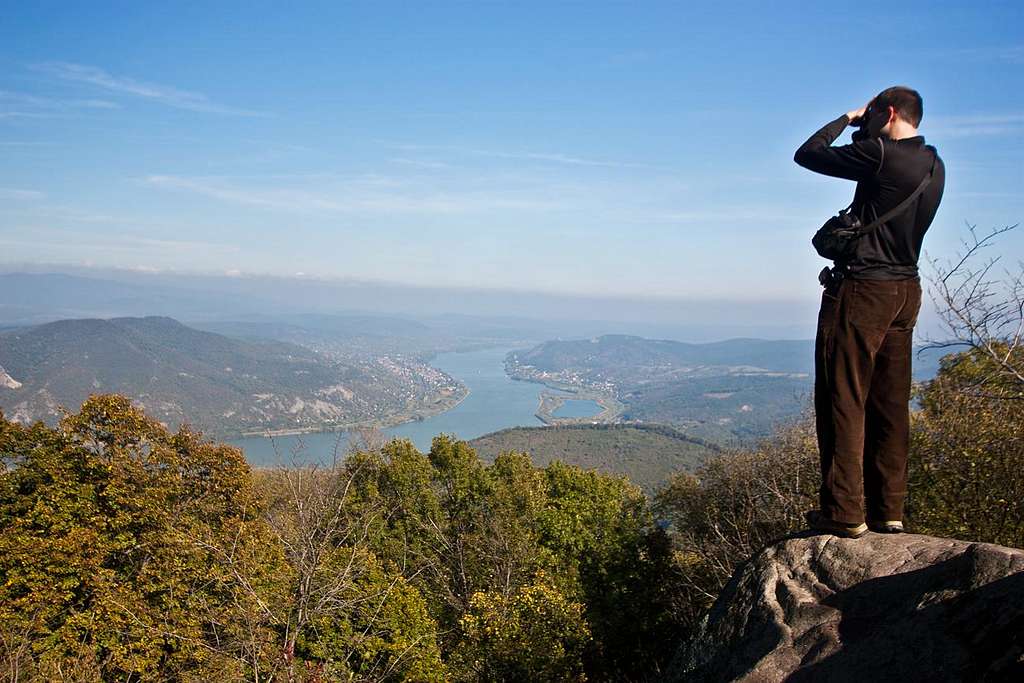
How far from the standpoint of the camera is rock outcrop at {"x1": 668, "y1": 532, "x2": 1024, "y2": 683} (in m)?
3.17

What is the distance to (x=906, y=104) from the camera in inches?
165

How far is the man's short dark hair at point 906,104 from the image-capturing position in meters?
4.20

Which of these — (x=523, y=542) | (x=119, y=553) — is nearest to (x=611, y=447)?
(x=523, y=542)

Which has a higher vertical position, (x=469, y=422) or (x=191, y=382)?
(x=191, y=382)

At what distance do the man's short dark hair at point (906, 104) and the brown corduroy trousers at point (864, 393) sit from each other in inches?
46.6

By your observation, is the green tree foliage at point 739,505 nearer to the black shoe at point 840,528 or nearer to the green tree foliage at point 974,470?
the green tree foliage at point 974,470

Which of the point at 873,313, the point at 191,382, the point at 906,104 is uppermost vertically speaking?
the point at 906,104

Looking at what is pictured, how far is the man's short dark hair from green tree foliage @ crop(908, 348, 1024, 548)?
5523 mm

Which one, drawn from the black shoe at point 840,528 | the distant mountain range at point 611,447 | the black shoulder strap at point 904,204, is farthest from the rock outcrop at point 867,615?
the distant mountain range at point 611,447

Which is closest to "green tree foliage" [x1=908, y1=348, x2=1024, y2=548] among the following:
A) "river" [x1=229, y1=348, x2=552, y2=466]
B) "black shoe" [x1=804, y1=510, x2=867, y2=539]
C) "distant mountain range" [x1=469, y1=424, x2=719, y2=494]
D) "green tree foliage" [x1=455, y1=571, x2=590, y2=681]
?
"black shoe" [x1=804, y1=510, x2=867, y2=539]

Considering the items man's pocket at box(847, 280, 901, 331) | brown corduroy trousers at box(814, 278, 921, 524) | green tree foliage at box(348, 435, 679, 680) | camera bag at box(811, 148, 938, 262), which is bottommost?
green tree foliage at box(348, 435, 679, 680)

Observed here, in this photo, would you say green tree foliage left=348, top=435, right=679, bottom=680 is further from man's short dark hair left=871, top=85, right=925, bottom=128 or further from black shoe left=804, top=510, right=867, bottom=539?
man's short dark hair left=871, top=85, right=925, bottom=128

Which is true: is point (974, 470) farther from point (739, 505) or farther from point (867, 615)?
point (739, 505)

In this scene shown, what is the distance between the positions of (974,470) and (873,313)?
26.5 feet
